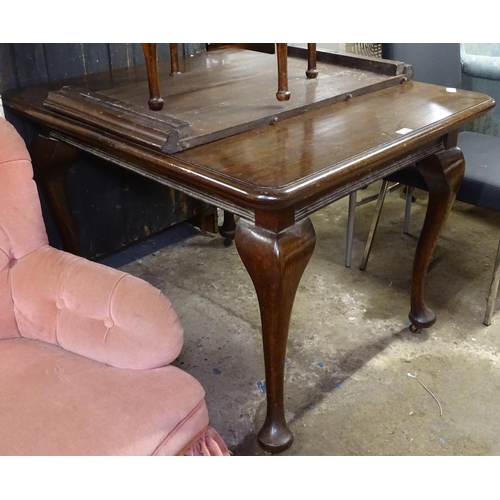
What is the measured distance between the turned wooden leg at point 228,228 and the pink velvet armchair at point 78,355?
1.06 metres

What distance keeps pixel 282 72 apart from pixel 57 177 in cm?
73

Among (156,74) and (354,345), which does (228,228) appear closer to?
(354,345)

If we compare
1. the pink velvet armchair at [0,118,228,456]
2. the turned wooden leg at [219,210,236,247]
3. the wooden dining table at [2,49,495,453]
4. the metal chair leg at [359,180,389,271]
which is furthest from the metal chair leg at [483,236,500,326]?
the pink velvet armchair at [0,118,228,456]

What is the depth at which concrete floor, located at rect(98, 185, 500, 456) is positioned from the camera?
1456 mm

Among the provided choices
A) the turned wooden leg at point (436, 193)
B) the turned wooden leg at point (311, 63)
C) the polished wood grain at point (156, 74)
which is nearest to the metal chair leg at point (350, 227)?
the turned wooden leg at point (436, 193)

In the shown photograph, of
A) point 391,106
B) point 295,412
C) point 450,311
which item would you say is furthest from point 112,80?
point 450,311

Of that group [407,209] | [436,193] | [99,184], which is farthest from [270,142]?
[407,209]

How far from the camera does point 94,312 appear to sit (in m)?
1.09

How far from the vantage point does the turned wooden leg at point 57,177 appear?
1585 mm

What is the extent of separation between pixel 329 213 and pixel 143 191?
0.85 metres

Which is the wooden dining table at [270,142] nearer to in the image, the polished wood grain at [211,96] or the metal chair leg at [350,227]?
the polished wood grain at [211,96]

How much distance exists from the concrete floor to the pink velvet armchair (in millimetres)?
450

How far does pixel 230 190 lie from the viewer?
1.05 metres

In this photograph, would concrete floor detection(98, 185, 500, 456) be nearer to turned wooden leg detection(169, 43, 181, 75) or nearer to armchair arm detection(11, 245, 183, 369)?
armchair arm detection(11, 245, 183, 369)
